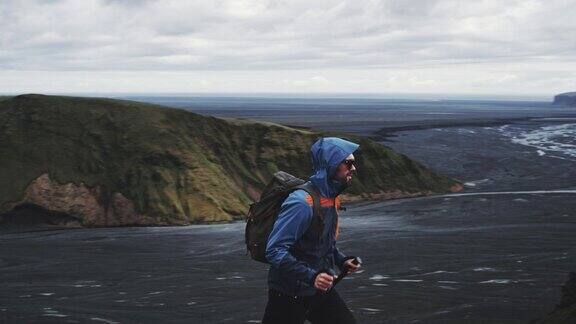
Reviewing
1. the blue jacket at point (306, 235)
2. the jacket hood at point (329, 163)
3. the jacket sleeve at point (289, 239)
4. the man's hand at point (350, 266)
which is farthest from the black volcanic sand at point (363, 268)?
the jacket sleeve at point (289, 239)

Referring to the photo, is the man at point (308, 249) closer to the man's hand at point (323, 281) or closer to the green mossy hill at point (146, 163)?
the man's hand at point (323, 281)

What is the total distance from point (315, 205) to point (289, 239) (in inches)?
13.3

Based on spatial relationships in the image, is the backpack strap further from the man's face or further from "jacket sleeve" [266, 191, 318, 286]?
the man's face

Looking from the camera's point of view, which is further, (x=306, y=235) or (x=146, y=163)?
(x=146, y=163)

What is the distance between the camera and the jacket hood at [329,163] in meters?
5.89

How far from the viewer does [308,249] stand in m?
5.91

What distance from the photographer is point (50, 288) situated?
19.7m

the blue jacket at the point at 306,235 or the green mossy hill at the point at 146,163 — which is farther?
the green mossy hill at the point at 146,163

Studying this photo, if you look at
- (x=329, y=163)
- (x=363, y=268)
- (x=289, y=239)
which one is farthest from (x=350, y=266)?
(x=363, y=268)

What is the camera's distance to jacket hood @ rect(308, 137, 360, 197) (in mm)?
5887

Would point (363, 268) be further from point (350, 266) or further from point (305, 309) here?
point (305, 309)

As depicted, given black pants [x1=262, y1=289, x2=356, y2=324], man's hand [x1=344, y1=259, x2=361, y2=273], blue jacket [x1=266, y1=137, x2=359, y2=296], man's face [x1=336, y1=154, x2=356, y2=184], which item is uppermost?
man's face [x1=336, y1=154, x2=356, y2=184]

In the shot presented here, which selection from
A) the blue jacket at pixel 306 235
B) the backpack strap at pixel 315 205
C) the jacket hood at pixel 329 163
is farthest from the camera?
the jacket hood at pixel 329 163

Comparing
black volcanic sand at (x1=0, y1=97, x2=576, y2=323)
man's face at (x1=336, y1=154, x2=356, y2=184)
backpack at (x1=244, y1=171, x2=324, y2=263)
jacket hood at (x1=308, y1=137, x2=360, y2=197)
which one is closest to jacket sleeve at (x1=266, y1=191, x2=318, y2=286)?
backpack at (x1=244, y1=171, x2=324, y2=263)
